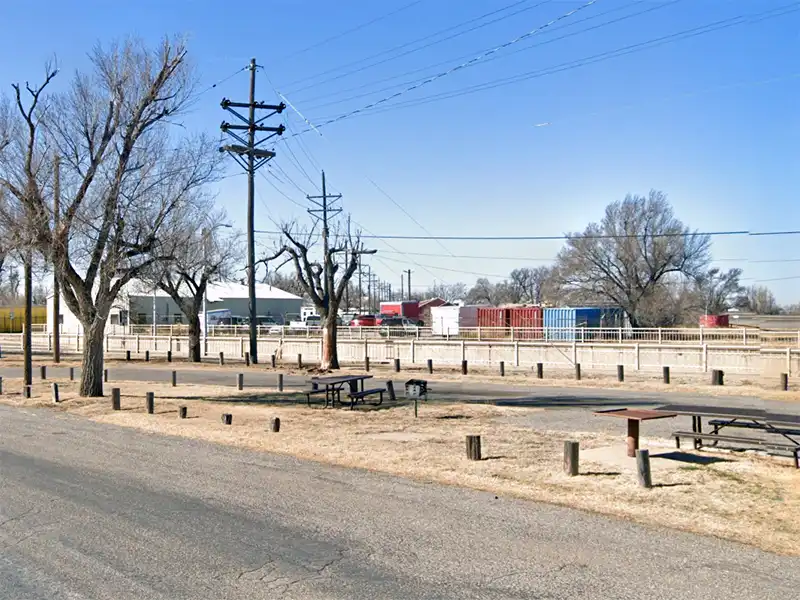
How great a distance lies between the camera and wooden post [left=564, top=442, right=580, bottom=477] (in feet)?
32.7

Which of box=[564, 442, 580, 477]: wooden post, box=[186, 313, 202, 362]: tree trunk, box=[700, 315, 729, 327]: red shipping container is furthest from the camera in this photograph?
box=[700, 315, 729, 327]: red shipping container

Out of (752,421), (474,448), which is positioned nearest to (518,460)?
(474,448)

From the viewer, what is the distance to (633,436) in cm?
1109

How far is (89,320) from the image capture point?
2123 centimetres

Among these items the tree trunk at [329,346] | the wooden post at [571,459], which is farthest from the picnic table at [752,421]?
the tree trunk at [329,346]

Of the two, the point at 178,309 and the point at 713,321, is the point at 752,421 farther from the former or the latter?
the point at 178,309

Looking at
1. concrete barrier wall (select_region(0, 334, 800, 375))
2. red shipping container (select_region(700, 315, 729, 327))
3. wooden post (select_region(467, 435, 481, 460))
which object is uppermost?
red shipping container (select_region(700, 315, 729, 327))

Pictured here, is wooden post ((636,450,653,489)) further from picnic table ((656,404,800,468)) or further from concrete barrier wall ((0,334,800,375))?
concrete barrier wall ((0,334,800,375))

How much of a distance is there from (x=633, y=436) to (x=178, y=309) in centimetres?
6500

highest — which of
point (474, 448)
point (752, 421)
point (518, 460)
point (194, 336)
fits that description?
A: point (194, 336)

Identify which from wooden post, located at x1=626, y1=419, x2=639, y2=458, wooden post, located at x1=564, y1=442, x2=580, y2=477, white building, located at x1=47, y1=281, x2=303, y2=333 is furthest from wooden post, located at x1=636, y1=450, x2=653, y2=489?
white building, located at x1=47, y1=281, x2=303, y2=333

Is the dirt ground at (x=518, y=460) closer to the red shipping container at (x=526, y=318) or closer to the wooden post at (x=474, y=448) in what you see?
the wooden post at (x=474, y=448)

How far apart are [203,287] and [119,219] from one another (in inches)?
748

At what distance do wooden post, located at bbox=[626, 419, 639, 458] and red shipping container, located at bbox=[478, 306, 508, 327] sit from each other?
147 feet
